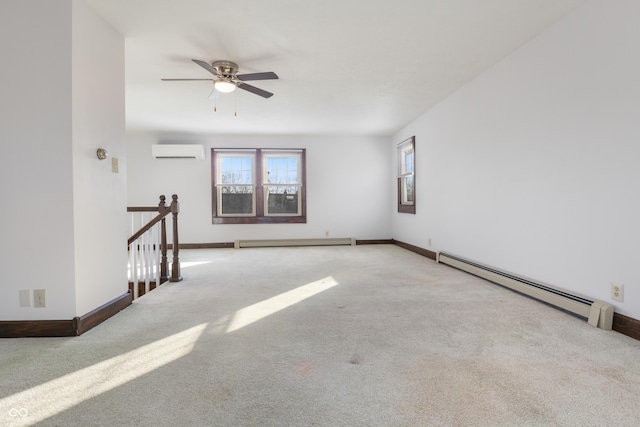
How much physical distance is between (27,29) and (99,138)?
0.81 m

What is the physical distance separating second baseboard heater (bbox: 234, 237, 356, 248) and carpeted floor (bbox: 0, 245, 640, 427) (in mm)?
3818

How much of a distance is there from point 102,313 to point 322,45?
3.10 metres

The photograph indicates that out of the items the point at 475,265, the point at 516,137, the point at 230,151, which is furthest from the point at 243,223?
the point at 516,137

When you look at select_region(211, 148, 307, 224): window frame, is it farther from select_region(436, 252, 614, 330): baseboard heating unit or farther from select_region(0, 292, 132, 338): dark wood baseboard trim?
select_region(0, 292, 132, 338): dark wood baseboard trim

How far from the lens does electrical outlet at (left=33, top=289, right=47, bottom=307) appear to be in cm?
229

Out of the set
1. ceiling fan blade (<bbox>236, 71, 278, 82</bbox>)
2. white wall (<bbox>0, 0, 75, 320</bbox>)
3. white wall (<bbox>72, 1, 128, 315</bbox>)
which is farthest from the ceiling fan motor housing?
white wall (<bbox>0, 0, 75, 320</bbox>)

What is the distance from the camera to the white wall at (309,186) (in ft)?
23.0

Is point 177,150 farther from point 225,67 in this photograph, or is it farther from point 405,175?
point 405,175

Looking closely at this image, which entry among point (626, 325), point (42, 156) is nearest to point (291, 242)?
point (42, 156)

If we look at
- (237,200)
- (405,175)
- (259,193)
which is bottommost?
(237,200)

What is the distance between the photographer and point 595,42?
246cm

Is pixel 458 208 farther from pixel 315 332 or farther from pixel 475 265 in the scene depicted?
pixel 315 332

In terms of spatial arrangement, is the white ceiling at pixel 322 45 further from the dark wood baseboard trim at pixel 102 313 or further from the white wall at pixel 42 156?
the dark wood baseboard trim at pixel 102 313

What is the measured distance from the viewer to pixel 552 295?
9.20 ft
